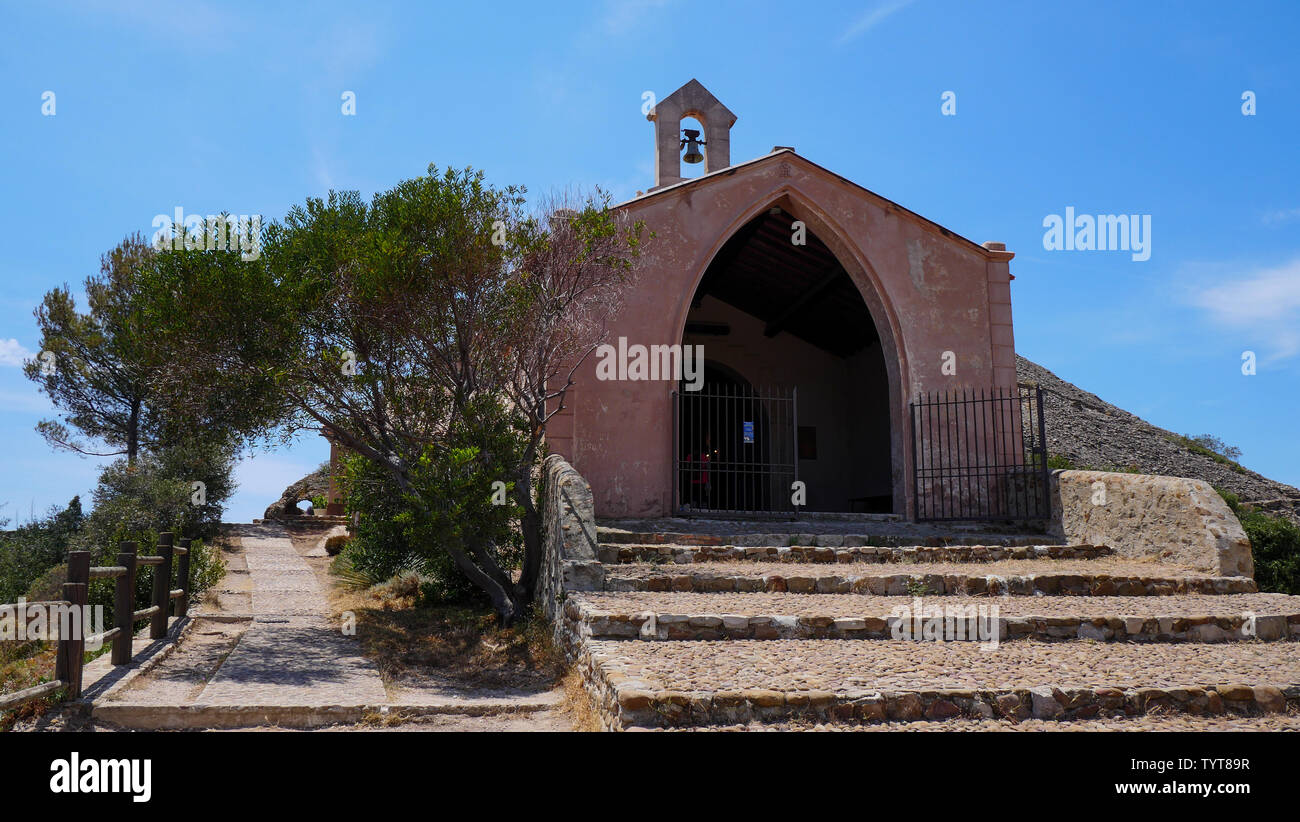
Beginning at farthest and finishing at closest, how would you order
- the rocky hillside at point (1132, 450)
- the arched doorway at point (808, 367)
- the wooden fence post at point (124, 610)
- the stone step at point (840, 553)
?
1. the rocky hillside at point (1132, 450)
2. the arched doorway at point (808, 367)
3. the stone step at point (840, 553)
4. the wooden fence post at point (124, 610)

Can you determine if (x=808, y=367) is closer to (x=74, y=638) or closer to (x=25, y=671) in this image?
(x=25, y=671)

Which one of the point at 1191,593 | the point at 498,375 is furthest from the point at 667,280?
the point at 1191,593

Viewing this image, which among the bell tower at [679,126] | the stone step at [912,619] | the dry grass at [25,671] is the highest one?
the bell tower at [679,126]

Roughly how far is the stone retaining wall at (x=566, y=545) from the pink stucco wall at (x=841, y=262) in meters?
2.35

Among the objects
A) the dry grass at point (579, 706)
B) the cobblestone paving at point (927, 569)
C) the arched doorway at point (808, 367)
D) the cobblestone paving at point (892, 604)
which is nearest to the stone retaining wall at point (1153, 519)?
the cobblestone paving at point (927, 569)

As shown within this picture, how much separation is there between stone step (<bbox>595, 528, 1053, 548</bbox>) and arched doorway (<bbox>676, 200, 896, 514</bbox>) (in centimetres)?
494

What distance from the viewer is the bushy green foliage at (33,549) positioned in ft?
39.5

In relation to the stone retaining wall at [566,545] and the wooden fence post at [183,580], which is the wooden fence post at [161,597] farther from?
the stone retaining wall at [566,545]

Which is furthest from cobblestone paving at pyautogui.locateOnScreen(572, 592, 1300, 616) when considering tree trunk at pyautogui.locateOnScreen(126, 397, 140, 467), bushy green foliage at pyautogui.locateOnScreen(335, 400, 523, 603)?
tree trunk at pyautogui.locateOnScreen(126, 397, 140, 467)

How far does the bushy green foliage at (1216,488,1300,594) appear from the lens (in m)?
11.5

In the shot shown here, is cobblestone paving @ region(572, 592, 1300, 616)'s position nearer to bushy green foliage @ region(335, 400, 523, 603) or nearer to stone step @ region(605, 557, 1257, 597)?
stone step @ region(605, 557, 1257, 597)

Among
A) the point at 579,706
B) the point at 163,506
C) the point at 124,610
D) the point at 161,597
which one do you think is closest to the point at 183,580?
the point at 161,597
